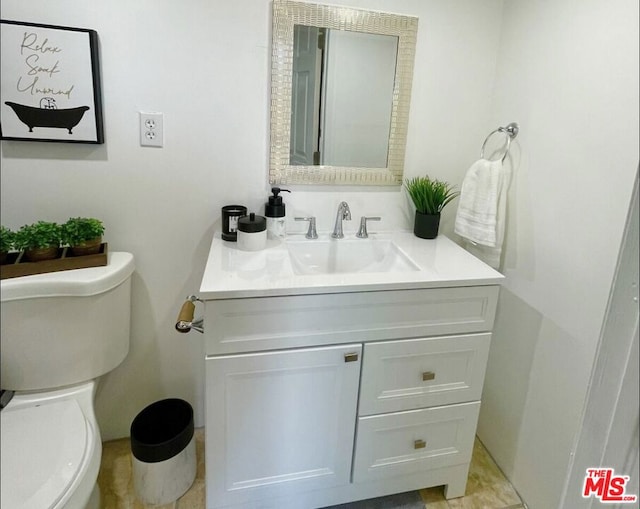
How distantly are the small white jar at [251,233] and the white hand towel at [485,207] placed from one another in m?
0.72

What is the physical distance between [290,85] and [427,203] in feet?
2.09

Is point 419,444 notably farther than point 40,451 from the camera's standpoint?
Yes

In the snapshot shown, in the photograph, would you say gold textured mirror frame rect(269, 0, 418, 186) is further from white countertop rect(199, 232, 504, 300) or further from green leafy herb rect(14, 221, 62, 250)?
green leafy herb rect(14, 221, 62, 250)

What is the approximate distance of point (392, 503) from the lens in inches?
58.8

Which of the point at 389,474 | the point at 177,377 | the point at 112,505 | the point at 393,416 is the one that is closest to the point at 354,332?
the point at 393,416

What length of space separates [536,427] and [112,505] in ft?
4.66

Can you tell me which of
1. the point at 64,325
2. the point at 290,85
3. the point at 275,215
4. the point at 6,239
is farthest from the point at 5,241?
the point at 290,85

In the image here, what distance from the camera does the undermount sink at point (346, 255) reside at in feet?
4.93

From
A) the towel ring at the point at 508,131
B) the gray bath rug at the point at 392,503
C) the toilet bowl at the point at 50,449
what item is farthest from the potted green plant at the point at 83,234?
the towel ring at the point at 508,131

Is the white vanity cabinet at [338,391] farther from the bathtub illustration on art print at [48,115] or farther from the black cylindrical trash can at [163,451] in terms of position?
the bathtub illustration on art print at [48,115]

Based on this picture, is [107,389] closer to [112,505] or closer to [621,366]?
[112,505]

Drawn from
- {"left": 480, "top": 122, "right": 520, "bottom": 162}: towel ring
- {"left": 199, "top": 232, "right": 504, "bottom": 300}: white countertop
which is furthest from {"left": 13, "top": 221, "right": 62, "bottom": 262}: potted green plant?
{"left": 480, "top": 122, "right": 520, "bottom": 162}: towel ring

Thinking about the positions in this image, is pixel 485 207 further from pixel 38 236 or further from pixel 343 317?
pixel 38 236

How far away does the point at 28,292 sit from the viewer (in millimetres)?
592
